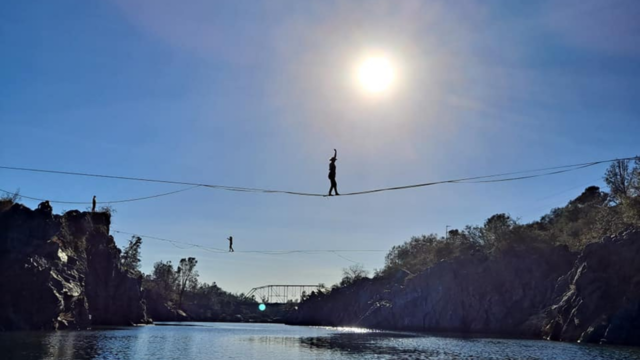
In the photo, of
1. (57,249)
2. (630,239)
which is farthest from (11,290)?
(630,239)

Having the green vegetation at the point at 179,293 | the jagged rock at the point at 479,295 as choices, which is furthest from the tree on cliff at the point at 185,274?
the jagged rock at the point at 479,295

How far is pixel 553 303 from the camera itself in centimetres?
7319

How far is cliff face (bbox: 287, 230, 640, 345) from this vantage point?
5541cm

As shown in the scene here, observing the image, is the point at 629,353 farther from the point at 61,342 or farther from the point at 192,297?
the point at 192,297

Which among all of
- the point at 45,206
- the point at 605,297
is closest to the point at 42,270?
the point at 45,206

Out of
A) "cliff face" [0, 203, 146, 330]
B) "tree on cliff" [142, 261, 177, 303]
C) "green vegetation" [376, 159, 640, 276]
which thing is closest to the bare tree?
"green vegetation" [376, 159, 640, 276]

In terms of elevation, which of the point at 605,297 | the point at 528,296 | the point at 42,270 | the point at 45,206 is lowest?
the point at 605,297

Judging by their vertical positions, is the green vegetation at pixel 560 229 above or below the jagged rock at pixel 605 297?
above

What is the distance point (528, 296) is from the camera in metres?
83.4

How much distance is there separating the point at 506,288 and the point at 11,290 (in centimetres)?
7152

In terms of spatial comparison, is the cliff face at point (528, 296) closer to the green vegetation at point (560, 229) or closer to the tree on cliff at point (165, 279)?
the green vegetation at point (560, 229)

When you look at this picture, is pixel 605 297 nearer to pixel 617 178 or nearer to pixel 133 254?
pixel 617 178

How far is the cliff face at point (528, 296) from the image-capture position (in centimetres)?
5541

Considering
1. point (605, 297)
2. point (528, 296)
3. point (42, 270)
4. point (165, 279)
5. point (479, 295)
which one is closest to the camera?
point (605, 297)
